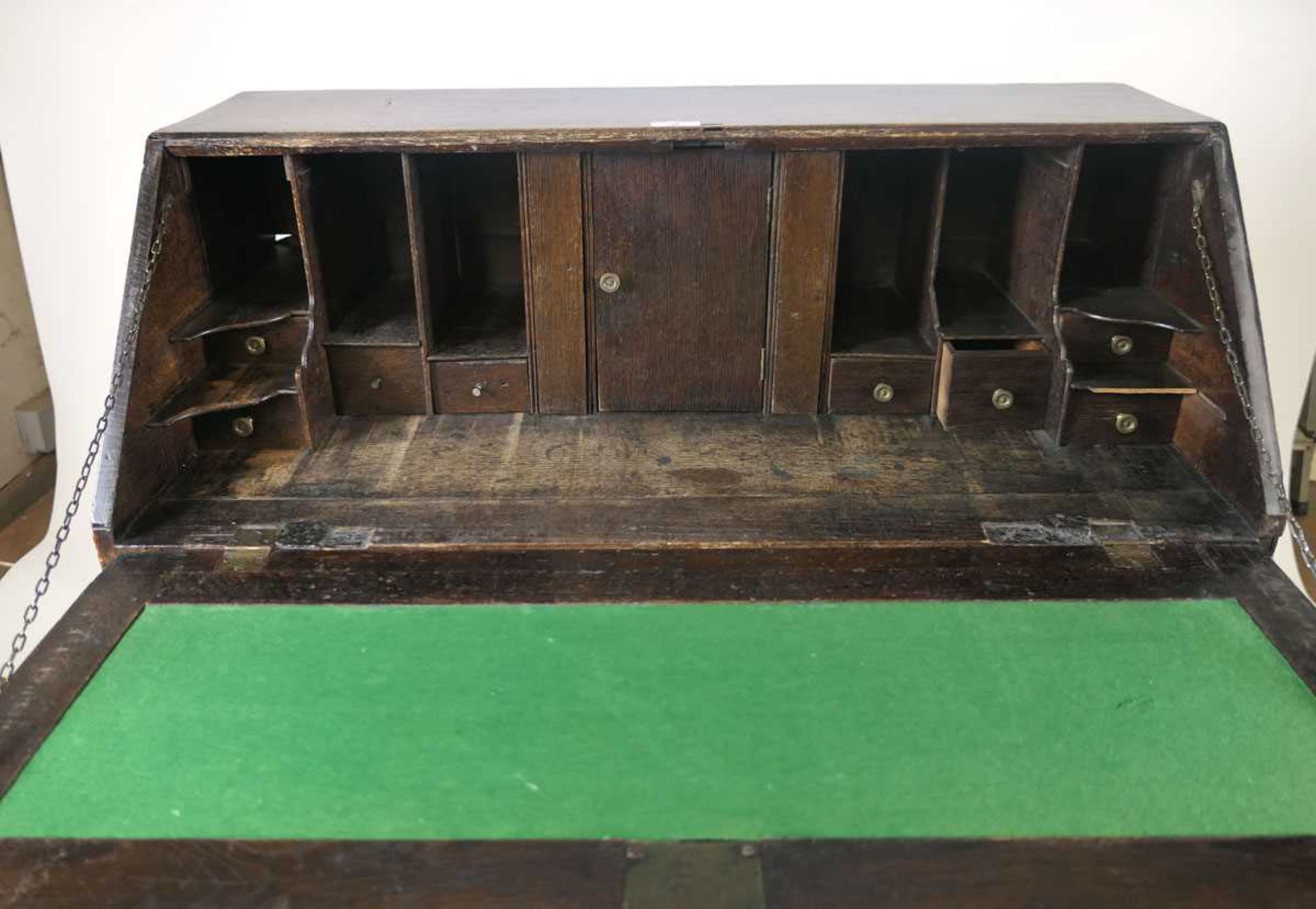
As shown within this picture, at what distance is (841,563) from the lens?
1.73m

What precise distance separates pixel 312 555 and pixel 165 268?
0.56 metres

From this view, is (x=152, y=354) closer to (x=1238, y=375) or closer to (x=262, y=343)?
(x=262, y=343)

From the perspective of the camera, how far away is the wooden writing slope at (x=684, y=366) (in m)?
1.72

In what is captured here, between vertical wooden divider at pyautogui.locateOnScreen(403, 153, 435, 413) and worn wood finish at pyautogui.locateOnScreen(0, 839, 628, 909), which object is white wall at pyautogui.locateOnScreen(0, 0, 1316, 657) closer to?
vertical wooden divider at pyautogui.locateOnScreen(403, 153, 435, 413)

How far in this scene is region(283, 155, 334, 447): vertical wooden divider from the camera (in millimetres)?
1968

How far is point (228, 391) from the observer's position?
6.63 feet

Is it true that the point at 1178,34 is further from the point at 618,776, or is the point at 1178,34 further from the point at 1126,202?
the point at 618,776

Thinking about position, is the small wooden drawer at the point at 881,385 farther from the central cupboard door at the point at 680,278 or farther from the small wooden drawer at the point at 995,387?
the central cupboard door at the point at 680,278

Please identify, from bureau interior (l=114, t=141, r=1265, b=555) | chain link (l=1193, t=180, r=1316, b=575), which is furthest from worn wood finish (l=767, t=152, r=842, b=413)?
chain link (l=1193, t=180, r=1316, b=575)

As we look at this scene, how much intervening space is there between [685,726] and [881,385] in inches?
36.0

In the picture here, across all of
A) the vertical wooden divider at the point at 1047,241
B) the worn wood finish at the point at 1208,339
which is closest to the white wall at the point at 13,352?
the vertical wooden divider at the point at 1047,241

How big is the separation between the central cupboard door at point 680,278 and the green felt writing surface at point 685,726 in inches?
24.7

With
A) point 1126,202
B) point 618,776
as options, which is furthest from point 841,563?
point 1126,202

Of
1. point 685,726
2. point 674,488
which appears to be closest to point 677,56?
point 674,488
